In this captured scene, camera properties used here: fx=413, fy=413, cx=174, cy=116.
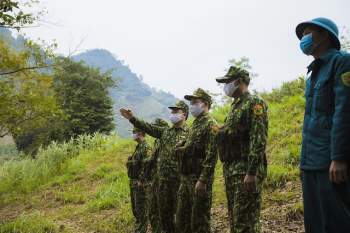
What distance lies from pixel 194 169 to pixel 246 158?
41.5 inches

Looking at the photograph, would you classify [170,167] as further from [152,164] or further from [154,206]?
[152,164]

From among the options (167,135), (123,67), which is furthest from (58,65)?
(123,67)

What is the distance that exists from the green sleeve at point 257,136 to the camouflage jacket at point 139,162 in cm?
333

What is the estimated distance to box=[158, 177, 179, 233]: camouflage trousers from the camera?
5.55 metres

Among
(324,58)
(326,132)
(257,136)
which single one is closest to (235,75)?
(257,136)

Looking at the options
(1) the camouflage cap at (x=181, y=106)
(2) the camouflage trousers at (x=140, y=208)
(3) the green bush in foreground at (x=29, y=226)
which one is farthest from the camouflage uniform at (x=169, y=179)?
(3) the green bush in foreground at (x=29, y=226)

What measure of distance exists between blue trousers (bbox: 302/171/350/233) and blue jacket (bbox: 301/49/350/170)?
0.10 meters

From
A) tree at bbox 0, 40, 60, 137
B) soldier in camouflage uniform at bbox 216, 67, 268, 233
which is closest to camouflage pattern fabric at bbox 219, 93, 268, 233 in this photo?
soldier in camouflage uniform at bbox 216, 67, 268, 233

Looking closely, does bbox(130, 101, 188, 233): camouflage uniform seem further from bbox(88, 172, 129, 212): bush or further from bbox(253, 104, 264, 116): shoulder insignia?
bbox(88, 172, 129, 212): bush

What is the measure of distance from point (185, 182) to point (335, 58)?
8.37 feet

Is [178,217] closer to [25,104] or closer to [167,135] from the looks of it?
[167,135]

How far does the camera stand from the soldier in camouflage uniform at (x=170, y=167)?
5.56 m

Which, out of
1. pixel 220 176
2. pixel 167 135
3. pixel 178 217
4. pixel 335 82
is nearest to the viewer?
pixel 335 82

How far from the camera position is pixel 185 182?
199 inches
